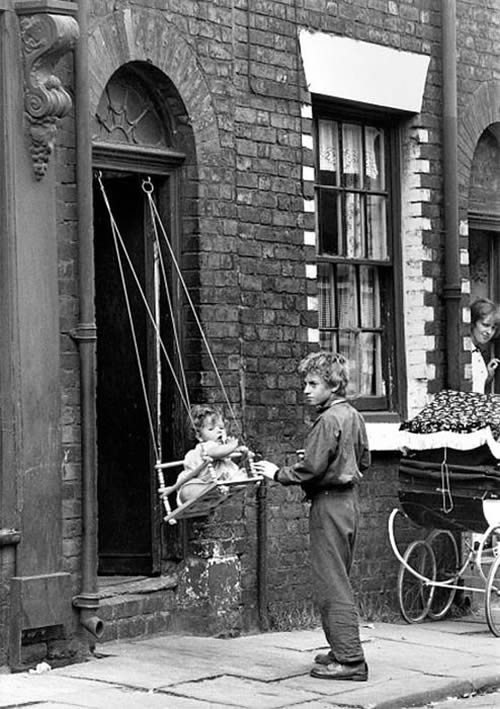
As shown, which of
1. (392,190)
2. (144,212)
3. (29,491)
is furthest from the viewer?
(392,190)

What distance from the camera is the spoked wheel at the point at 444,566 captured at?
13.0 meters

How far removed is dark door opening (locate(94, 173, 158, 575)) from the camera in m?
11.2

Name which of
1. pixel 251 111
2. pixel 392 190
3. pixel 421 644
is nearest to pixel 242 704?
pixel 421 644

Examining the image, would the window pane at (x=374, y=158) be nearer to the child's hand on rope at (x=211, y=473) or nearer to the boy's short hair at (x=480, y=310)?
the boy's short hair at (x=480, y=310)

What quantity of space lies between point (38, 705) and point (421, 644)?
3465 millimetres

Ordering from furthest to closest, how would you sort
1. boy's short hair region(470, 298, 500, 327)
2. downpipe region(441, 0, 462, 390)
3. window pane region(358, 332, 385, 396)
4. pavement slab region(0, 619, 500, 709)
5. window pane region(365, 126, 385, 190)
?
boy's short hair region(470, 298, 500, 327), downpipe region(441, 0, 462, 390), window pane region(365, 126, 385, 190), window pane region(358, 332, 385, 396), pavement slab region(0, 619, 500, 709)

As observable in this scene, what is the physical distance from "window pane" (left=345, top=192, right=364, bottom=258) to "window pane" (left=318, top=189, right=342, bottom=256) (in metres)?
0.10

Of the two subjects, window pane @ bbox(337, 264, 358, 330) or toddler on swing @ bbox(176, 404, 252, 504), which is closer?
toddler on swing @ bbox(176, 404, 252, 504)

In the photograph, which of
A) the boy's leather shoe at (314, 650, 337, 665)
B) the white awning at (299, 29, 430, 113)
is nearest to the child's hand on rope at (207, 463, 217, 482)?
the boy's leather shoe at (314, 650, 337, 665)

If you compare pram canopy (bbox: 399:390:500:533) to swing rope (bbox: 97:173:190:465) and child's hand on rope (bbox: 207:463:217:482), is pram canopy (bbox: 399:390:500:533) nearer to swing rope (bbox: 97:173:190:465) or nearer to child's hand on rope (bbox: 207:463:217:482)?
swing rope (bbox: 97:173:190:465)

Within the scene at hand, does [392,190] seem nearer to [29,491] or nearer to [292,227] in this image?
[292,227]

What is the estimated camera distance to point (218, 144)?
1134 centimetres

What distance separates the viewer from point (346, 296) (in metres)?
13.0

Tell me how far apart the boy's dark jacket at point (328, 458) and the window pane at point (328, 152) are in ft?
11.2
